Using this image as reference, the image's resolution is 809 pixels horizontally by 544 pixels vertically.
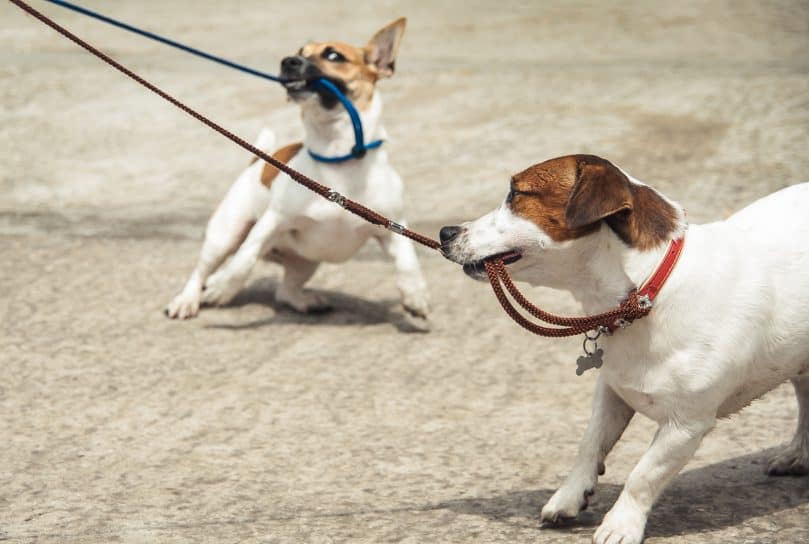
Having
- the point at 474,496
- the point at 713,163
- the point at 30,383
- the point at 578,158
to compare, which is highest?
the point at 578,158

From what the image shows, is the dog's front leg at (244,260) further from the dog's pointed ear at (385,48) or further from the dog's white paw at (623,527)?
the dog's white paw at (623,527)

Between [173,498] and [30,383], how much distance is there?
1.46 metres

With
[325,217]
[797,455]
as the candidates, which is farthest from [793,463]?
[325,217]

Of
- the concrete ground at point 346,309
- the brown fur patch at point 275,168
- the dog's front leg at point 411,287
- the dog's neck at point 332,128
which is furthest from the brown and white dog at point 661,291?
the brown fur patch at point 275,168

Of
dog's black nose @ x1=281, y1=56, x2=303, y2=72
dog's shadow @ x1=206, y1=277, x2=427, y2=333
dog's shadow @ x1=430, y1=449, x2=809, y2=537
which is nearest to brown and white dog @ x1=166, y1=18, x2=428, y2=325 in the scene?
dog's black nose @ x1=281, y1=56, x2=303, y2=72

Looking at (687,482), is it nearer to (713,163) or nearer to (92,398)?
(92,398)

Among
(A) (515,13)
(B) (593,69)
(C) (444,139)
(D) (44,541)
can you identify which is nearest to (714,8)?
(A) (515,13)

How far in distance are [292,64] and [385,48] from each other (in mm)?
596

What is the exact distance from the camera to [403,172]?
29.4 ft

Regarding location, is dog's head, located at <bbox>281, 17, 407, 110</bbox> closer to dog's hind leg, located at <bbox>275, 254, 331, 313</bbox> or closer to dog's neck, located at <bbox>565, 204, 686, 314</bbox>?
dog's hind leg, located at <bbox>275, 254, 331, 313</bbox>

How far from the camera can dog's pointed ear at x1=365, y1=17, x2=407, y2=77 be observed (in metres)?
6.42

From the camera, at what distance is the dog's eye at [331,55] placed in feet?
20.4

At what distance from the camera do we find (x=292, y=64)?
6.11 metres

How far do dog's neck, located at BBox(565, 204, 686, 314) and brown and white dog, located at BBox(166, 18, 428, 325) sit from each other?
2633mm
